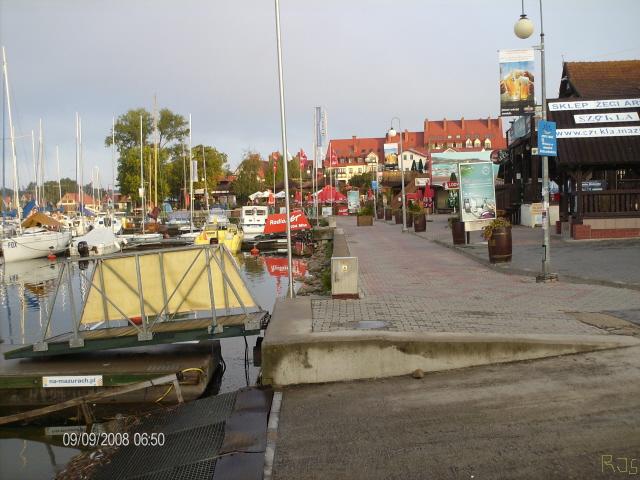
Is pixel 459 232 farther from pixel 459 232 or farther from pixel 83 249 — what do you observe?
pixel 83 249

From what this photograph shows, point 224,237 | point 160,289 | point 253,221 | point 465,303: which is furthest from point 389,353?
point 253,221

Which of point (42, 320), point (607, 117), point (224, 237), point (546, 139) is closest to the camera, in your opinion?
point (546, 139)

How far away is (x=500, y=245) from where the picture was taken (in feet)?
56.7

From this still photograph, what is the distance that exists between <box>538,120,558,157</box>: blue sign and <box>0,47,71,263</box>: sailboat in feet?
113

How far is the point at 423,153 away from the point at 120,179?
187 ft

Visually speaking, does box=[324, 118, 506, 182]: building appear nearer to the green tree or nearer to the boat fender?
the green tree

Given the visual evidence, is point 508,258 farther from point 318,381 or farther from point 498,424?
point 498,424

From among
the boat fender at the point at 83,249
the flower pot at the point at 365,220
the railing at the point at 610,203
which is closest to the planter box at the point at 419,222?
the railing at the point at 610,203

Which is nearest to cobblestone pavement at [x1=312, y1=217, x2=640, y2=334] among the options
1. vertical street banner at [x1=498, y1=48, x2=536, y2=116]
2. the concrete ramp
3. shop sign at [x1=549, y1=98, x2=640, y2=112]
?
the concrete ramp

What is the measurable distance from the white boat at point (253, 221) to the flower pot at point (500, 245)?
96.8ft

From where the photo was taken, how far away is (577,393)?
653 cm

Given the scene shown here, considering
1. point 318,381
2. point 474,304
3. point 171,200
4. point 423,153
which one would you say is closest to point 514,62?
point 474,304

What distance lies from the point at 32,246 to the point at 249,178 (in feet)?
169

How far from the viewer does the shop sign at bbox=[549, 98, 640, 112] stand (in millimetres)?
25203
